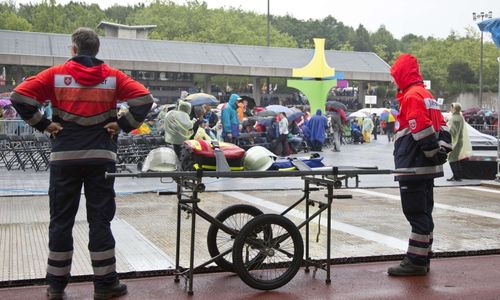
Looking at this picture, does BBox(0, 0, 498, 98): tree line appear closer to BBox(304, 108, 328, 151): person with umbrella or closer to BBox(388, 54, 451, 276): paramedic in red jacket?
BBox(304, 108, 328, 151): person with umbrella

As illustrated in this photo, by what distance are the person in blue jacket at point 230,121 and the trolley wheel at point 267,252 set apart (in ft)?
44.7

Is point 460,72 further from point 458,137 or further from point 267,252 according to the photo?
point 267,252

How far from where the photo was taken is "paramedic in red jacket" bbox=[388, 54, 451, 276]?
6324 millimetres

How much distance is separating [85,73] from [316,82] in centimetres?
2722

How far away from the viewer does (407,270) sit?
645cm

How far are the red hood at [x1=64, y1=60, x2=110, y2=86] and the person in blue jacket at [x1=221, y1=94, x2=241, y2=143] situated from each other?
559 inches

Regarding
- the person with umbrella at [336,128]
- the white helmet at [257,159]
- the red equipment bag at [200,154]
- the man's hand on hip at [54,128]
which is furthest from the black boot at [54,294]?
the person with umbrella at [336,128]

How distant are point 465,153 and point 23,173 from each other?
10.5 meters

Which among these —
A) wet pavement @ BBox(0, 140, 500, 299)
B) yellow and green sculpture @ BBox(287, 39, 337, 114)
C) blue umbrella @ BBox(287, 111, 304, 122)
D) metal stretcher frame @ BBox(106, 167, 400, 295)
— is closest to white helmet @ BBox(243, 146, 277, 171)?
wet pavement @ BBox(0, 140, 500, 299)

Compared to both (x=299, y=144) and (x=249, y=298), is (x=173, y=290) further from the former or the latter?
(x=299, y=144)

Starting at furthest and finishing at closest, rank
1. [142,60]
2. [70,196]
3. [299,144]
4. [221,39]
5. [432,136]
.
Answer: [221,39]
[142,60]
[299,144]
[432,136]
[70,196]

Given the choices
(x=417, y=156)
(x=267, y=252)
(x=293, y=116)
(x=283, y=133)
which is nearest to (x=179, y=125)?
(x=283, y=133)

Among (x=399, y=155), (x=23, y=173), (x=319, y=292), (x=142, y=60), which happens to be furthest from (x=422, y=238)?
(x=142, y=60)

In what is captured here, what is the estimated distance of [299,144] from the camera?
24.1m
